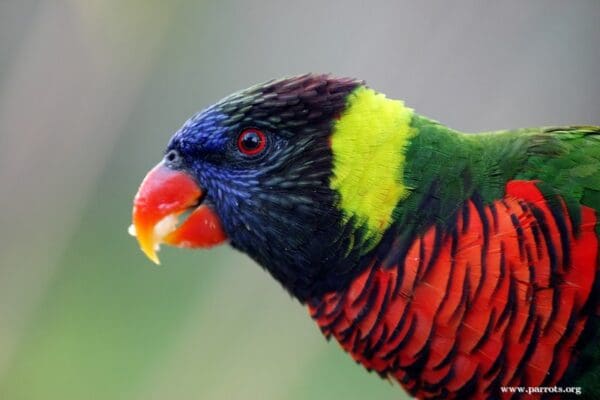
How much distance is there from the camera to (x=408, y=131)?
113 centimetres

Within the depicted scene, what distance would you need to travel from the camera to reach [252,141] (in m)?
1.13

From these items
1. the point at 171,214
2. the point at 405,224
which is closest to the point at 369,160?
the point at 405,224

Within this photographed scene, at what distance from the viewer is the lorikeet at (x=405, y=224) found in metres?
0.98

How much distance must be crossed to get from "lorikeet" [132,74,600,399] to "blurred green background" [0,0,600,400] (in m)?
1.52

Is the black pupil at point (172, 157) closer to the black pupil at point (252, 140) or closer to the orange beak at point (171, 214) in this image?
the orange beak at point (171, 214)

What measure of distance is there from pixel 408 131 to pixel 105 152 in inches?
77.1

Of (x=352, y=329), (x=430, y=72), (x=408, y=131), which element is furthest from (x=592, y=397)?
(x=430, y=72)

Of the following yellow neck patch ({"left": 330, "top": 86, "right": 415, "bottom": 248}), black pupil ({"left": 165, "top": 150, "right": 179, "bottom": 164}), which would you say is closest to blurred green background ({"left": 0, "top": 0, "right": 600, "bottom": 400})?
black pupil ({"left": 165, "top": 150, "right": 179, "bottom": 164})

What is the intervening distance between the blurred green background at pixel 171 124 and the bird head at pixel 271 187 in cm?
153

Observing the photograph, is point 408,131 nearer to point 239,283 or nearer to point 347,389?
point 239,283

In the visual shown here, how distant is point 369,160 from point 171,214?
453mm

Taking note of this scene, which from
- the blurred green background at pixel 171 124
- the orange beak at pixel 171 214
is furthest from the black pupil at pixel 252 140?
the blurred green background at pixel 171 124

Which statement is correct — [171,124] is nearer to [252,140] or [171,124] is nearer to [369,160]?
[252,140]

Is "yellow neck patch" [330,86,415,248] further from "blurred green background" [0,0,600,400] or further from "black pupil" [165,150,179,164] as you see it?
"blurred green background" [0,0,600,400]
